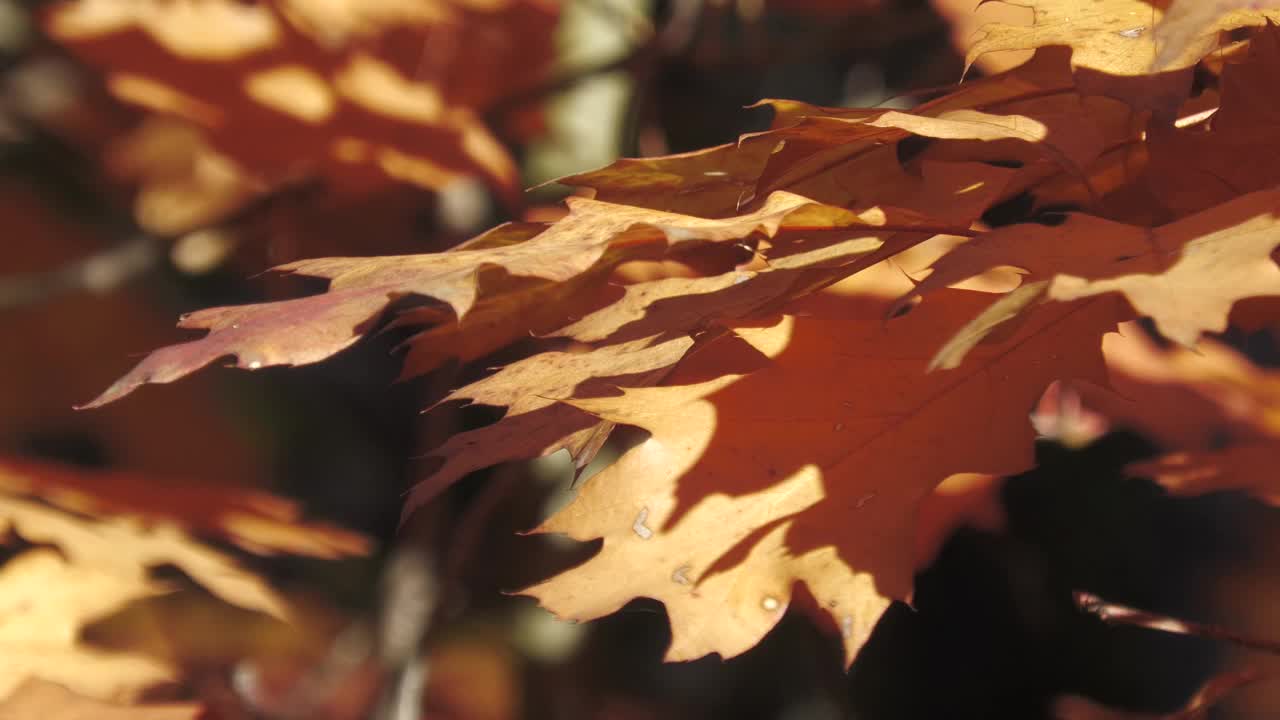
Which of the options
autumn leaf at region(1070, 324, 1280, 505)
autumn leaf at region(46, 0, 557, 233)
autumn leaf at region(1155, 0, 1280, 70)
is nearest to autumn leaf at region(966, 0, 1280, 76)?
autumn leaf at region(1155, 0, 1280, 70)

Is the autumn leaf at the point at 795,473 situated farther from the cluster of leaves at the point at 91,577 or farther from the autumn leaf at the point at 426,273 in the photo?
the cluster of leaves at the point at 91,577

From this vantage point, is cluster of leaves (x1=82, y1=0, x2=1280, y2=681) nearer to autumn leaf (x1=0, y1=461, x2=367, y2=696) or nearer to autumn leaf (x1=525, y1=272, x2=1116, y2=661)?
autumn leaf (x1=525, y1=272, x2=1116, y2=661)

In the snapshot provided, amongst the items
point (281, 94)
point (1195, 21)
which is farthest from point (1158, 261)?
point (281, 94)

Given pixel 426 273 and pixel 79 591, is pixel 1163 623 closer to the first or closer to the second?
pixel 426 273

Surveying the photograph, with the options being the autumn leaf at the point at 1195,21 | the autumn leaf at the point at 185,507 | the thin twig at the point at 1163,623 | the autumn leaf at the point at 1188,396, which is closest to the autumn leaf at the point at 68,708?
the autumn leaf at the point at 185,507

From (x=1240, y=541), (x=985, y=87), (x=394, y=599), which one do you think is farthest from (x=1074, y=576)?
(x=985, y=87)

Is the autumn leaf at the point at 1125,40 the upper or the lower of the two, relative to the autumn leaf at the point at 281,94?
upper
